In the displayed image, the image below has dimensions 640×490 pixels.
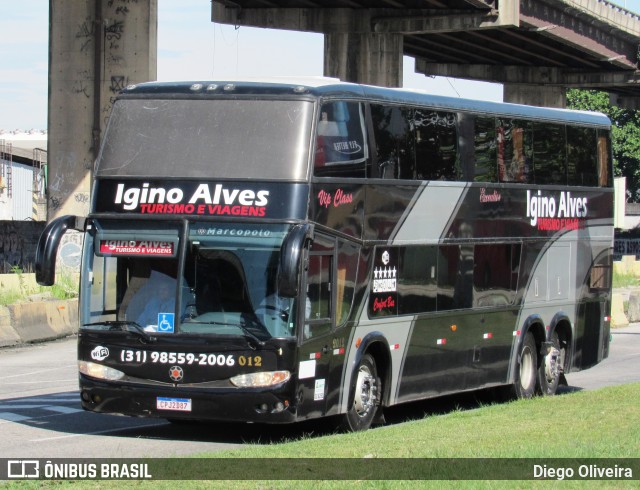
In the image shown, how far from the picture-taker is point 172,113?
1405cm

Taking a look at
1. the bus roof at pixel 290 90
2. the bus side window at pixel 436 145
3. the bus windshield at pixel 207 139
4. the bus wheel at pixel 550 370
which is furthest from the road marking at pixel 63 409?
the bus wheel at pixel 550 370

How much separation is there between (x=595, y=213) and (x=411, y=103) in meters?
5.92

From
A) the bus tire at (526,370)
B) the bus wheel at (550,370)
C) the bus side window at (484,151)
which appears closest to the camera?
the bus side window at (484,151)

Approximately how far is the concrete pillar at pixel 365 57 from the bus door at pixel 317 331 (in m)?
40.0

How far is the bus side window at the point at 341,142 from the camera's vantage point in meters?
13.8

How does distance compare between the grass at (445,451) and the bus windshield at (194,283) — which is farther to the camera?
the bus windshield at (194,283)

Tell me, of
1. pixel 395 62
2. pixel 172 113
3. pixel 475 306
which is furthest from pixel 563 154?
pixel 395 62

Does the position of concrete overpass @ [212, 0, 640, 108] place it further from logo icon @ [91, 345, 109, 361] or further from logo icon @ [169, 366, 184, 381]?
logo icon @ [169, 366, 184, 381]

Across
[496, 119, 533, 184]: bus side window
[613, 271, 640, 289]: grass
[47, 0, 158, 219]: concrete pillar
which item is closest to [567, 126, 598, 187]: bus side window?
[496, 119, 533, 184]: bus side window

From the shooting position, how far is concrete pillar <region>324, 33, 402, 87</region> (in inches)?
2094

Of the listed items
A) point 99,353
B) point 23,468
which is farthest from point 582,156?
point 23,468

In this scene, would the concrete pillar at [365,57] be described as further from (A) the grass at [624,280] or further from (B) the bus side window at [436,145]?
(B) the bus side window at [436,145]

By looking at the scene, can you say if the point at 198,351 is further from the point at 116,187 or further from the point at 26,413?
the point at 26,413

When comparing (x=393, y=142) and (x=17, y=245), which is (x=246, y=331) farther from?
(x=17, y=245)
